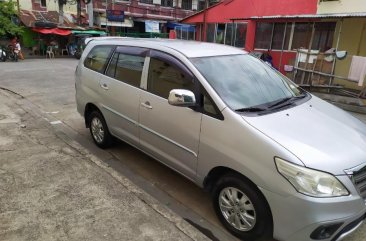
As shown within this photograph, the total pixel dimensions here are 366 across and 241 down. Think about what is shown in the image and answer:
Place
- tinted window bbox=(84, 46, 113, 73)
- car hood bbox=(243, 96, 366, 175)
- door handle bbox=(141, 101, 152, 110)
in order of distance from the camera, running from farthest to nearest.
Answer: tinted window bbox=(84, 46, 113, 73)
door handle bbox=(141, 101, 152, 110)
car hood bbox=(243, 96, 366, 175)

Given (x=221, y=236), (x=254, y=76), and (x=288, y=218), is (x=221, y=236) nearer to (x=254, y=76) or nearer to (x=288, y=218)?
(x=288, y=218)

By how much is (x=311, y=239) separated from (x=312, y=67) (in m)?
9.38

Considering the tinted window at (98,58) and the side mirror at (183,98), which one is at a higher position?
the tinted window at (98,58)

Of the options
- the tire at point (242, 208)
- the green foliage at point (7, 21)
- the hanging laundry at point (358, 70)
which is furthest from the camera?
the green foliage at point (7, 21)

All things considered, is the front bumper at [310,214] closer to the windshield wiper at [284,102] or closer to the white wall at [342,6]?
the windshield wiper at [284,102]

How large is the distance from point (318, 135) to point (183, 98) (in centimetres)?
127

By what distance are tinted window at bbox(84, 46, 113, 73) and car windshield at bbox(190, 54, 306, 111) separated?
5.82 feet

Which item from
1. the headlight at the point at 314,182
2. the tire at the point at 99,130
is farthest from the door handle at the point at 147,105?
the headlight at the point at 314,182

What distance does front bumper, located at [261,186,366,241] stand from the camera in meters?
2.40

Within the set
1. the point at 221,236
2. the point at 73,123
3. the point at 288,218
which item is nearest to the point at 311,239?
the point at 288,218

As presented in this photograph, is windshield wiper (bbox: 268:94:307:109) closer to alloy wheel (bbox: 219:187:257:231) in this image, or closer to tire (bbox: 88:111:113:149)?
alloy wheel (bbox: 219:187:257:231)

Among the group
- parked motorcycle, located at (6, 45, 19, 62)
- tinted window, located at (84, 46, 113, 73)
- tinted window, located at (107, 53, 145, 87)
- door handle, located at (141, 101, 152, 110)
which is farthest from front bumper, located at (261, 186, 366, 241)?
parked motorcycle, located at (6, 45, 19, 62)

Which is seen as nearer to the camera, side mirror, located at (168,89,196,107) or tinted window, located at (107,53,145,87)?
side mirror, located at (168,89,196,107)

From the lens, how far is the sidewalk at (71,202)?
2.84 meters
